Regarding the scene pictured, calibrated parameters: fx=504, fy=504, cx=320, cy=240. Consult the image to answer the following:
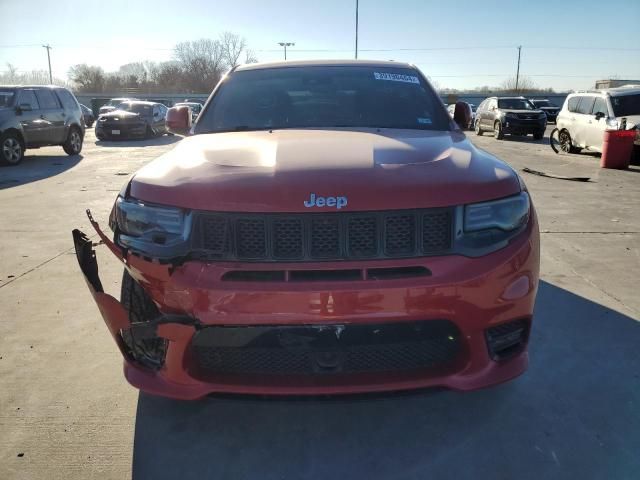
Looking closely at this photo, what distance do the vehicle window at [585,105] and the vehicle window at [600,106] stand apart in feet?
0.63

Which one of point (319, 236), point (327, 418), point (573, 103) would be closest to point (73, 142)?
point (573, 103)

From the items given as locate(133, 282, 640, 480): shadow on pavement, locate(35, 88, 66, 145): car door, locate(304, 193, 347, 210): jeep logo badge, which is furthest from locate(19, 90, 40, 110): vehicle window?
locate(304, 193, 347, 210): jeep logo badge

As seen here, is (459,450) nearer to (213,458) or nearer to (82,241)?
(213,458)

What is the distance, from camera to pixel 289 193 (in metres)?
1.92

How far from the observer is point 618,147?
11.2m

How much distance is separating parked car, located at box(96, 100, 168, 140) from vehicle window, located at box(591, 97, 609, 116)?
578 inches

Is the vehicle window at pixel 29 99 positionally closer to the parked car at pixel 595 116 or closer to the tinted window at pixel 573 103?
the parked car at pixel 595 116

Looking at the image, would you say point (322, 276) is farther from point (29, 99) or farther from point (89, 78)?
point (89, 78)

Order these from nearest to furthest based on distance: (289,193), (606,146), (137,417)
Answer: (289,193), (137,417), (606,146)

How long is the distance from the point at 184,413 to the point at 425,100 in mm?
2406

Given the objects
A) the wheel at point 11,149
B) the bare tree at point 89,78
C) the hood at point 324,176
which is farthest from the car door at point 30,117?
the bare tree at point 89,78

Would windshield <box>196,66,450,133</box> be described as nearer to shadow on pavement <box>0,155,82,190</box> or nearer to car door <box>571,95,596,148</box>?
shadow on pavement <box>0,155,82,190</box>

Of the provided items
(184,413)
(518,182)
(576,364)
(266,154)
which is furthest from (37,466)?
(576,364)

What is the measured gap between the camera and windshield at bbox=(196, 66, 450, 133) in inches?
123
